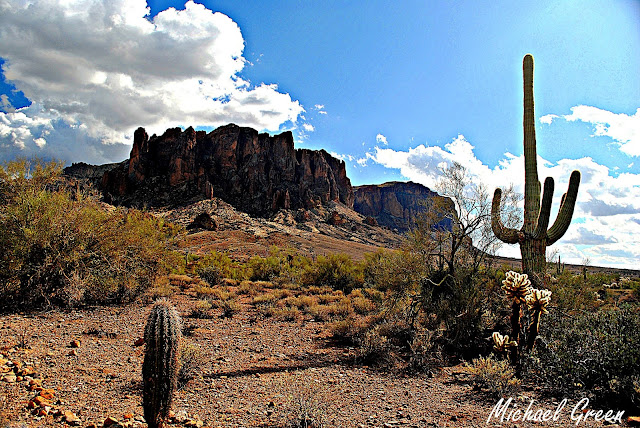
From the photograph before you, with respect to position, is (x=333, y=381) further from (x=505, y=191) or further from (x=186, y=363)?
(x=505, y=191)

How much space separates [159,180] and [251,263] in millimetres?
67655

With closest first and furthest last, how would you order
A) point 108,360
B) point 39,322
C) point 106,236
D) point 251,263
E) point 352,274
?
point 108,360 → point 39,322 → point 106,236 → point 352,274 → point 251,263

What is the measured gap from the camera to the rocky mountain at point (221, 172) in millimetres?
76250

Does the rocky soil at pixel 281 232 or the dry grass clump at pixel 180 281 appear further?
the rocky soil at pixel 281 232

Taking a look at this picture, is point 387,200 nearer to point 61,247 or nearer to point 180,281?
point 180,281

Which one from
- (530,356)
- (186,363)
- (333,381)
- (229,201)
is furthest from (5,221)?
(229,201)

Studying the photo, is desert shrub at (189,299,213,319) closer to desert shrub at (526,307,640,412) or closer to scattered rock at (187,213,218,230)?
desert shrub at (526,307,640,412)

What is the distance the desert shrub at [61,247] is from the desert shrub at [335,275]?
8220mm

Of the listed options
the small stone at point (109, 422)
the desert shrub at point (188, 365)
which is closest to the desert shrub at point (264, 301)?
the desert shrub at point (188, 365)

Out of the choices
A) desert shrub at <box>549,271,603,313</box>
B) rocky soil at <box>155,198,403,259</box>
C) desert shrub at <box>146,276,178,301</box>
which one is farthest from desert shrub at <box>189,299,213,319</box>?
rocky soil at <box>155,198,403,259</box>

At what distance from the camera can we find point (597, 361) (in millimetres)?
5098

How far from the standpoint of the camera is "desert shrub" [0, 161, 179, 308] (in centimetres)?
848

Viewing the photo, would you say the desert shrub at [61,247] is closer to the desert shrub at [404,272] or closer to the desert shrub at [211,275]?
the desert shrub at [211,275]

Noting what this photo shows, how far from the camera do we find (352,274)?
1747 centimetres
